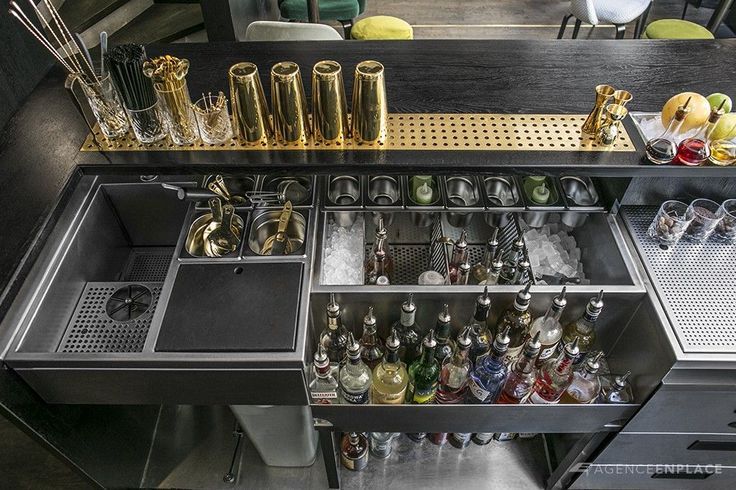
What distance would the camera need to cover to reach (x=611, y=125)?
140 cm

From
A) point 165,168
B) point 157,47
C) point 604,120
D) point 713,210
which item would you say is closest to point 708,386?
point 713,210

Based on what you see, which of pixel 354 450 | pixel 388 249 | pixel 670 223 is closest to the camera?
pixel 670 223

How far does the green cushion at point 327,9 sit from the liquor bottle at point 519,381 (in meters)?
2.89

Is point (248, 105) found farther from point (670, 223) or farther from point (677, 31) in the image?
point (677, 31)

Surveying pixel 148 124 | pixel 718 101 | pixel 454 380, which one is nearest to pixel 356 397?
pixel 454 380

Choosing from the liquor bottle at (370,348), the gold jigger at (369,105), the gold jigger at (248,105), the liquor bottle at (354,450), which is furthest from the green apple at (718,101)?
the liquor bottle at (354,450)

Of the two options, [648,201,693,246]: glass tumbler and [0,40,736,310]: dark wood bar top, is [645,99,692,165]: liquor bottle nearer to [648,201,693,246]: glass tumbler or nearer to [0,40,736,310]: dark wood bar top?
[0,40,736,310]: dark wood bar top

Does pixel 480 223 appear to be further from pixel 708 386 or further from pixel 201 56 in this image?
pixel 201 56

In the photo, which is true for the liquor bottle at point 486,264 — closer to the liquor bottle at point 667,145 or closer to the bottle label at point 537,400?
the bottle label at point 537,400

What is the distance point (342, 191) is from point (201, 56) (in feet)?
2.17

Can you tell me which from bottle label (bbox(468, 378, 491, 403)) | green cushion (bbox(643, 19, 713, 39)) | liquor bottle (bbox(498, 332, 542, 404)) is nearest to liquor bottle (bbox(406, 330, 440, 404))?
bottle label (bbox(468, 378, 491, 403))

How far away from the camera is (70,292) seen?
4.98 feet

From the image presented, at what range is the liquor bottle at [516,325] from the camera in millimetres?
1545

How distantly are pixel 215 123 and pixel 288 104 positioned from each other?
0.78ft
